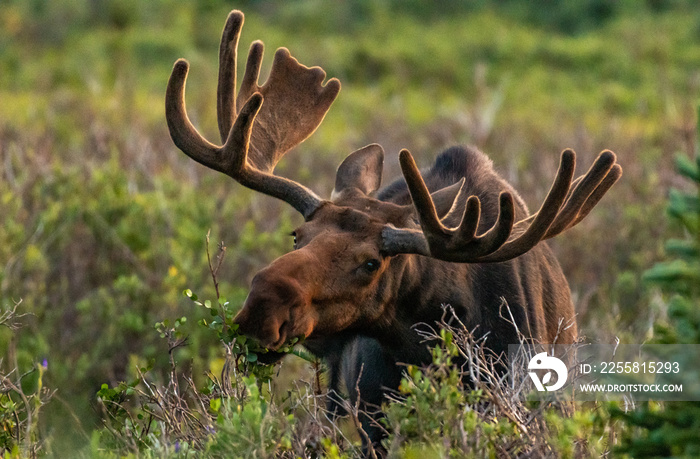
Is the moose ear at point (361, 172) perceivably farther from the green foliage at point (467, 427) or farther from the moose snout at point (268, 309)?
the green foliage at point (467, 427)

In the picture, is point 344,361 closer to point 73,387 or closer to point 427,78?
point 73,387

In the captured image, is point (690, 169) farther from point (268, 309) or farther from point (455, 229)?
point (268, 309)

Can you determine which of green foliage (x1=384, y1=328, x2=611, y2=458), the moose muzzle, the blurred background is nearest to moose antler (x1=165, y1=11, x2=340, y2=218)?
the moose muzzle

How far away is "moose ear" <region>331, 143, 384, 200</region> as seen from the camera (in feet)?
13.6

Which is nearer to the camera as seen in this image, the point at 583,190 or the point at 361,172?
the point at 583,190

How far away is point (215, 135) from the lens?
11.4 meters

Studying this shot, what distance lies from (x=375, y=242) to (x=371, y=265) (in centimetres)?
9

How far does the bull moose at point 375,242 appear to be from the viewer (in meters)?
3.31

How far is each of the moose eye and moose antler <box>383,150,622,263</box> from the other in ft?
0.23

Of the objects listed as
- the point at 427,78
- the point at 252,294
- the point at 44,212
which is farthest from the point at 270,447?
the point at 427,78

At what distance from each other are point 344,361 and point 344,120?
33.8 feet

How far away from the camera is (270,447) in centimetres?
287

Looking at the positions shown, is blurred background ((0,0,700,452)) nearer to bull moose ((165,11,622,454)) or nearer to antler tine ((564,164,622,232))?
bull moose ((165,11,622,454))

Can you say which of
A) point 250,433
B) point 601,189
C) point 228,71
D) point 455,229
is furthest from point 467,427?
point 228,71
